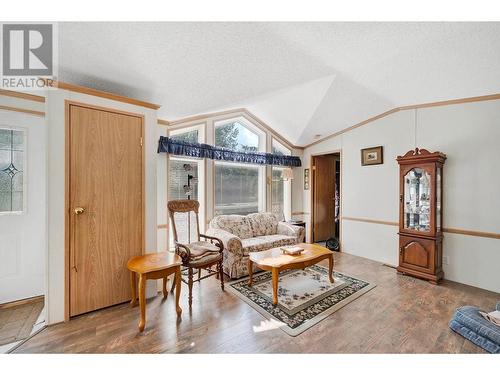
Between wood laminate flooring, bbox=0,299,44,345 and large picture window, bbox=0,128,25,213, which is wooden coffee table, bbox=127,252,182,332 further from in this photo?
large picture window, bbox=0,128,25,213

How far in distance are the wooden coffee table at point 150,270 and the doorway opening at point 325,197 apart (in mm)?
3620

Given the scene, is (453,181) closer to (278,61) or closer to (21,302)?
(278,61)

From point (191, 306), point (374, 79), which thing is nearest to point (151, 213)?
point (191, 306)

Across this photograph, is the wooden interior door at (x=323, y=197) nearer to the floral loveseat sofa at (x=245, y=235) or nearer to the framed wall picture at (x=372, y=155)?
the framed wall picture at (x=372, y=155)

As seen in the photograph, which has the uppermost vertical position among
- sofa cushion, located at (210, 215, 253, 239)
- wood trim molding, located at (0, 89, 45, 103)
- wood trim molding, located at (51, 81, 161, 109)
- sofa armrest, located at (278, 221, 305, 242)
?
wood trim molding, located at (0, 89, 45, 103)

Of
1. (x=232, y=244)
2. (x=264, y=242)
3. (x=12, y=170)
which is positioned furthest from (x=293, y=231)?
(x=12, y=170)

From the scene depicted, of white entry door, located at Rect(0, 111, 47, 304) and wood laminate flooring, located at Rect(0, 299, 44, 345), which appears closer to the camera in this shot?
wood laminate flooring, located at Rect(0, 299, 44, 345)

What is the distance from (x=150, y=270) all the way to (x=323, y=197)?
13.9 feet

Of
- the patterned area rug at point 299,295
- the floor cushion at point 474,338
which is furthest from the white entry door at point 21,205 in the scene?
the floor cushion at point 474,338

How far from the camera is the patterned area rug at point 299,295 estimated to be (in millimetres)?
2178

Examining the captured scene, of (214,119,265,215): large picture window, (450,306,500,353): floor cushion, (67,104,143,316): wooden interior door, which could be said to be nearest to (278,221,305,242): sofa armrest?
(214,119,265,215): large picture window

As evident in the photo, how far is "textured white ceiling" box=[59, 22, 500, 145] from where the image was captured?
1.87 m

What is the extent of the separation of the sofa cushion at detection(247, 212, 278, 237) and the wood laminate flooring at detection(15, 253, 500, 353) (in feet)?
4.61

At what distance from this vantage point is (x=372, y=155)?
4.05 meters
